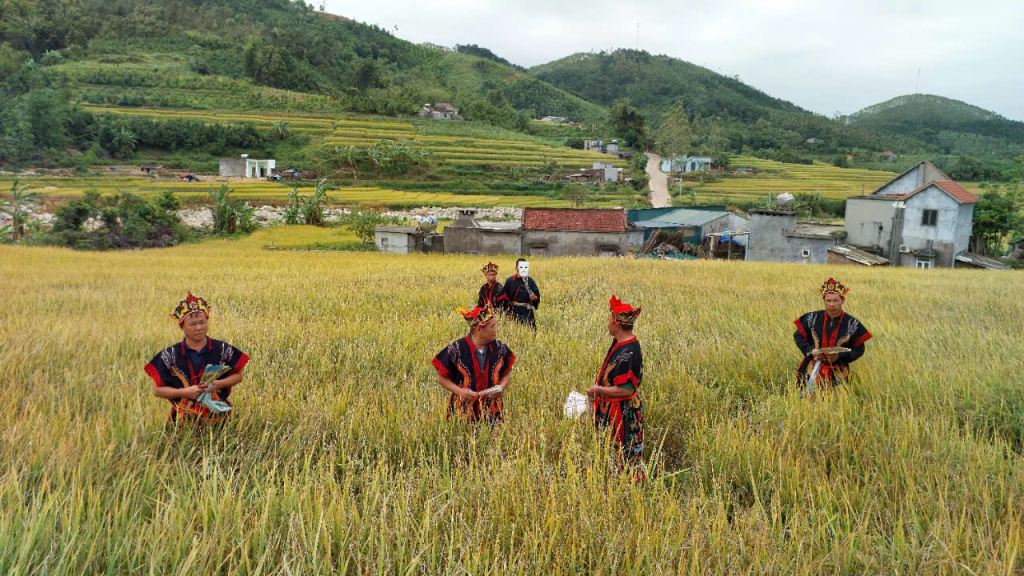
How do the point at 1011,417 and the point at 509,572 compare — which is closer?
the point at 509,572

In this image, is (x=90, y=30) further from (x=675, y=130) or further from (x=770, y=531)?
(x=770, y=531)

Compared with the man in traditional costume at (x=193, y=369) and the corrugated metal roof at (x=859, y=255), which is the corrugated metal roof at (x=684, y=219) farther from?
the man in traditional costume at (x=193, y=369)

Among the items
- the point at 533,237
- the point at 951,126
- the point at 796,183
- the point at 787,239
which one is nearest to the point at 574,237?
the point at 533,237

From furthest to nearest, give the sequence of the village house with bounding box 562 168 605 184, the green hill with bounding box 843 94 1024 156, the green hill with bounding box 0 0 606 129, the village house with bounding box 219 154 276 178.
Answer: the green hill with bounding box 843 94 1024 156 < the green hill with bounding box 0 0 606 129 < the village house with bounding box 562 168 605 184 < the village house with bounding box 219 154 276 178

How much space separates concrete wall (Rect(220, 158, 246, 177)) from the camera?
55.9 metres

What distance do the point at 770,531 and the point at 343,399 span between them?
3.34m

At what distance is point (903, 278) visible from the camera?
54.1ft

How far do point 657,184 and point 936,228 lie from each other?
1577 inches

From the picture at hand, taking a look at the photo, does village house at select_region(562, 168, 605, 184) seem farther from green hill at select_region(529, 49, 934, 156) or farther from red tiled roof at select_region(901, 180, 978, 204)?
red tiled roof at select_region(901, 180, 978, 204)

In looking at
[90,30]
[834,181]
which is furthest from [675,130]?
[90,30]

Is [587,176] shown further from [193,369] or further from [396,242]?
[193,369]

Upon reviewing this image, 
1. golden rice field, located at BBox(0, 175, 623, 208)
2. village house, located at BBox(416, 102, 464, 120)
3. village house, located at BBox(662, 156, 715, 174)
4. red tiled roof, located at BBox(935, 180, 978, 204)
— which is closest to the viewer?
red tiled roof, located at BBox(935, 180, 978, 204)

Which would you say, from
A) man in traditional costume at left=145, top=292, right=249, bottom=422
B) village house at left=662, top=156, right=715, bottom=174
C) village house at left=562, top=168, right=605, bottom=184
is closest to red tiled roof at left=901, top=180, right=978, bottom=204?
man in traditional costume at left=145, top=292, right=249, bottom=422

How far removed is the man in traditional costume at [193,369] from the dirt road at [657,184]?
2032 inches
